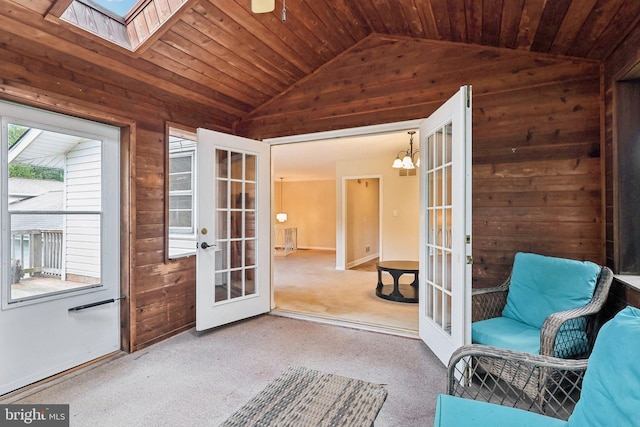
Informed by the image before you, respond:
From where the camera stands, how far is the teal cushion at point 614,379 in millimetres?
944

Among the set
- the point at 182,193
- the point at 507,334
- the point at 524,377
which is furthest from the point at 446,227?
the point at 182,193

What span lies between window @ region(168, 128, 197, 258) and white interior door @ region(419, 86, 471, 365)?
234cm

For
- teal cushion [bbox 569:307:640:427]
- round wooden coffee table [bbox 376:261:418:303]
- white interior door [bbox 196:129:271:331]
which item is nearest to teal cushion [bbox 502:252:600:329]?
teal cushion [bbox 569:307:640:427]

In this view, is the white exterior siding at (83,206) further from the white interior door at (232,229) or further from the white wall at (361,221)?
the white wall at (361,221)

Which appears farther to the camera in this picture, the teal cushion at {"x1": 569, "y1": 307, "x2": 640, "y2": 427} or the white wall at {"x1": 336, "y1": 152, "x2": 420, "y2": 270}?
the white wall at {"x1": 336, "y1": 152, "x2": 420, "y2": 270}

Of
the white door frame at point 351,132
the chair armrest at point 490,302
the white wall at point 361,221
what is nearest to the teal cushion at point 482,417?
the chair armrest at point 490,302

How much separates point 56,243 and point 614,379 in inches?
126

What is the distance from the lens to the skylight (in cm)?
217

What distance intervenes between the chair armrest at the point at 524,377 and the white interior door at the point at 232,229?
2.18 meters

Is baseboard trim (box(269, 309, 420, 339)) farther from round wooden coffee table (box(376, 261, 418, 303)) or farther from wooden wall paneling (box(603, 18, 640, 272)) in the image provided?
wooden wall paneling (box(603, 18, 640, 272))

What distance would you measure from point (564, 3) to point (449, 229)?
5.07 ft

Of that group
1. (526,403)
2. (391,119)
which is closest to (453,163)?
(391,119)

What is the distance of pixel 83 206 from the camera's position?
257 centimetres

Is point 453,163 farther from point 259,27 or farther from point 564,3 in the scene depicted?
point 259,27
